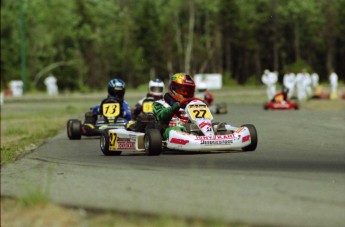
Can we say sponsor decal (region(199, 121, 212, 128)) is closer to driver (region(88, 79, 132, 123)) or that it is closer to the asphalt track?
the asphalt track

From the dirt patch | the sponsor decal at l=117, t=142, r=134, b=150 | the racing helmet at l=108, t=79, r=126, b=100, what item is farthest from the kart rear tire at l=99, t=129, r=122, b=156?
the dirt patch

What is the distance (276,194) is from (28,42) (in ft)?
261

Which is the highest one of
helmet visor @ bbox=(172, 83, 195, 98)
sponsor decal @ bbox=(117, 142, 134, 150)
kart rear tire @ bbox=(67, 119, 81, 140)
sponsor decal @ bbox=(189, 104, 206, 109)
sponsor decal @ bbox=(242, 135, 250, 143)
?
helmet visor @ bbox=(172, 83, 195, 98)

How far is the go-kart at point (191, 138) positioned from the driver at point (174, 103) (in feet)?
0.24

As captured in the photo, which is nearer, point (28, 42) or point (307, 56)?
point (28, 42)

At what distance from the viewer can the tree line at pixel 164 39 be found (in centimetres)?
8575

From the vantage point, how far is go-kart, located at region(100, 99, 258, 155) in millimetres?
11945

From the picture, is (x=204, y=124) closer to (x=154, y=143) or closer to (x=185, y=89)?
(x=154, y=143)

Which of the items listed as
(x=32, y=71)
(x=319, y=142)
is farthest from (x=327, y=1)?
(x=319, y=142)

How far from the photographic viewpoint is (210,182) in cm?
841

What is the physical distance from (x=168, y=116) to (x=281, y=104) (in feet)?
62.6

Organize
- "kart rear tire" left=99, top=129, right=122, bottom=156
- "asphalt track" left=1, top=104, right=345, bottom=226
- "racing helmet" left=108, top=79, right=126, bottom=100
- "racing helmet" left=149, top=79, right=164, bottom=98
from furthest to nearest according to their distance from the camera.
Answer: "racing helmet" left=149, top=79, right=164, bottom=98
"racing helmet" left=108, top=79, right=126, bottom=100
"kart rear tire" left=99, top=129, right=122, bottom=156
"asphalt track" left=1, top=104, right=345, bottom=226

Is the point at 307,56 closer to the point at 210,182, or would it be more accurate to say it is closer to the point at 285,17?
the point at 285,17

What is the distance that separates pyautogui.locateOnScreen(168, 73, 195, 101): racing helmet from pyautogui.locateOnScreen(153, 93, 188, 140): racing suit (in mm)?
125
